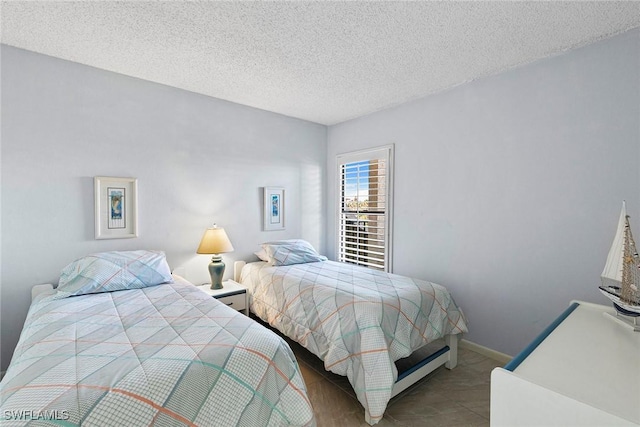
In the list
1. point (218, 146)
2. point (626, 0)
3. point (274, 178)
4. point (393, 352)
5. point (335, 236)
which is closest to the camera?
point (626, 0)

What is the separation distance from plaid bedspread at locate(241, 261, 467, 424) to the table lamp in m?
0.45

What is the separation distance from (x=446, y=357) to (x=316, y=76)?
2.70 metres

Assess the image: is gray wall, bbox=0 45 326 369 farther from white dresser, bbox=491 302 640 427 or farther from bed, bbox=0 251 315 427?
white dresser, bbox=491 302 640 427

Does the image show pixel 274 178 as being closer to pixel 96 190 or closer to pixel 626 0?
pixel 96 190

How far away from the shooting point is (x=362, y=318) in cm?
194

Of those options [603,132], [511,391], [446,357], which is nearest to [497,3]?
[603,132]

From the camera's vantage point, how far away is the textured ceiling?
1.78m

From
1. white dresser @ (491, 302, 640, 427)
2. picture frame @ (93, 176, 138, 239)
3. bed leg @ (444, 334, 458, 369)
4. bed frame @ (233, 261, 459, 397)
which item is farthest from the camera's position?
picture frame @ (93, 176, 138, 239)

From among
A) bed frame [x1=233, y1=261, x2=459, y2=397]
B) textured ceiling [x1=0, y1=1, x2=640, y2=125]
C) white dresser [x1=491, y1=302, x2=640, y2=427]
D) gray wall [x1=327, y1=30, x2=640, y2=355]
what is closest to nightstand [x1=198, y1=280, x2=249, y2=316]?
bed frame [x1=233, y1=261, x2=459, y2=397]

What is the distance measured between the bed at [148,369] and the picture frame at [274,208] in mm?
1790

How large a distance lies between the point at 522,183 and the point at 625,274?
1.19 m

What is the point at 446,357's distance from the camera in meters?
2.43

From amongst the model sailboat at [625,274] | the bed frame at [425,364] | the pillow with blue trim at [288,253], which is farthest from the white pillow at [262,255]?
the model sailboat at [625,274]

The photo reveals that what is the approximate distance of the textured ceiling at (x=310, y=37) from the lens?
69.9 inches
